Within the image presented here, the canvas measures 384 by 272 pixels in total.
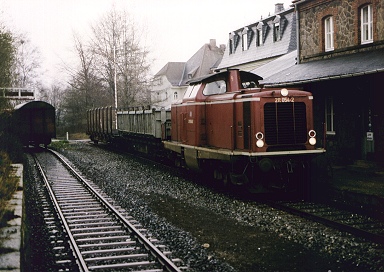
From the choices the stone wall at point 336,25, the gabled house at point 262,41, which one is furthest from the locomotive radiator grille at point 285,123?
the gabled house at point 262,41

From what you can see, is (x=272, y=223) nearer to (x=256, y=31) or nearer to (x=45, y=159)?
(x=45, y=159)

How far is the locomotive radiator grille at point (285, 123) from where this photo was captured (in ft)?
34.4

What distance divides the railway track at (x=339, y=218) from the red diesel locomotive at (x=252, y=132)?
0.85 metres

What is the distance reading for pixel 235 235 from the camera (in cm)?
789

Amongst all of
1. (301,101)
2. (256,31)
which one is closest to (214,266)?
(301,101)

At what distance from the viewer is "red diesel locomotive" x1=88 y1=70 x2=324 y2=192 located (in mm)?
10375

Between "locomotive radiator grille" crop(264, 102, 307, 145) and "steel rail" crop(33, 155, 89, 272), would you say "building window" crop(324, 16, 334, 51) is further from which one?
"steel rail" crop(33, 155, 89, 272)

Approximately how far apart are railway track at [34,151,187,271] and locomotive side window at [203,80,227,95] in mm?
4003

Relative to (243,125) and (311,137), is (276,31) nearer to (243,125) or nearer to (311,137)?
(311,137)

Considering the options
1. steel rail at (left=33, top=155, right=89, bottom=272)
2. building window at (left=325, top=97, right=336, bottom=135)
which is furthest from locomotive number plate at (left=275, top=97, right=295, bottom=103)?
building window at (left=325, top=97, right=336, bottom=135)

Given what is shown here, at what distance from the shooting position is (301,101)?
10742mm

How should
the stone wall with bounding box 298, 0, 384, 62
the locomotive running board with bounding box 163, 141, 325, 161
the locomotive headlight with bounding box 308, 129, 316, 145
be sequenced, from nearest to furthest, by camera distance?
1. the locomotive running board with bounding box 163, 141, 325, 161
2. the locomotive headlight with bounding box 308, 129, 316, 145
3. the stone wall with bounding box 298, 0, 384, 62

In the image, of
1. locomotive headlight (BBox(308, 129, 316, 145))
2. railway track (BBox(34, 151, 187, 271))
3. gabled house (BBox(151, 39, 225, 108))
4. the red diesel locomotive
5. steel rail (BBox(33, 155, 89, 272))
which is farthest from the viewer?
gabled house (BBox(151, 39, 225, 108))

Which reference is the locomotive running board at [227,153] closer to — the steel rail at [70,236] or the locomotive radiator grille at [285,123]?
the locomotive radiator grille at [285,123]
